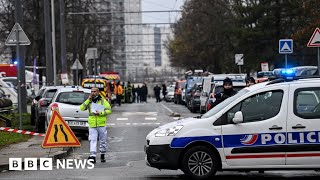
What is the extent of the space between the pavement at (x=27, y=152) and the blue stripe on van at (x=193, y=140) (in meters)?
4.24

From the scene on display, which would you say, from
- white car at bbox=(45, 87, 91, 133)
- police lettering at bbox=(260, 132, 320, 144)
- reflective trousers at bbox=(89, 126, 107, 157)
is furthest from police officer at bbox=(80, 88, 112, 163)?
white car at bbox=(45, 87, 91, 133)

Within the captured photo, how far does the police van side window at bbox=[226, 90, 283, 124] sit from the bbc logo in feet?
15.1

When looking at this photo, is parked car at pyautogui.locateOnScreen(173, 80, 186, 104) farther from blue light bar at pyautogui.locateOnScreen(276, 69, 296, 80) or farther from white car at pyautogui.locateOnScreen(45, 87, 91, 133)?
blue light bar at pyautogui.locateOnScreen(276, 69, 296, 80)

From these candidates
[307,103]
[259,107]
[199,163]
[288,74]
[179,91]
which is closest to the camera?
[307,103]

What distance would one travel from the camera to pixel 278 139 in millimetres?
11133

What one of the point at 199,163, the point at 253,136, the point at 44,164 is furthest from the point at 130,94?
the point at 253,136

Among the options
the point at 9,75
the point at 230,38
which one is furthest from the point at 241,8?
the point at 9,75

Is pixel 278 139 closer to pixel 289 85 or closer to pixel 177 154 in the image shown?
pixel 289 85

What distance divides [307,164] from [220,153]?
1460 mm

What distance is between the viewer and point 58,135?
15477 mm

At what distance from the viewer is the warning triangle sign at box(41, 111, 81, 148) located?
50.6 feet

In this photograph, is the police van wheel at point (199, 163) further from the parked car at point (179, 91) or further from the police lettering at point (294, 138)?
the parked car at point (179, 91)

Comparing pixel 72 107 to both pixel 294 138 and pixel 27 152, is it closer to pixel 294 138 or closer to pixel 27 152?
pixel 27 152

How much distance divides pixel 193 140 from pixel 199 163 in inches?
16.8
